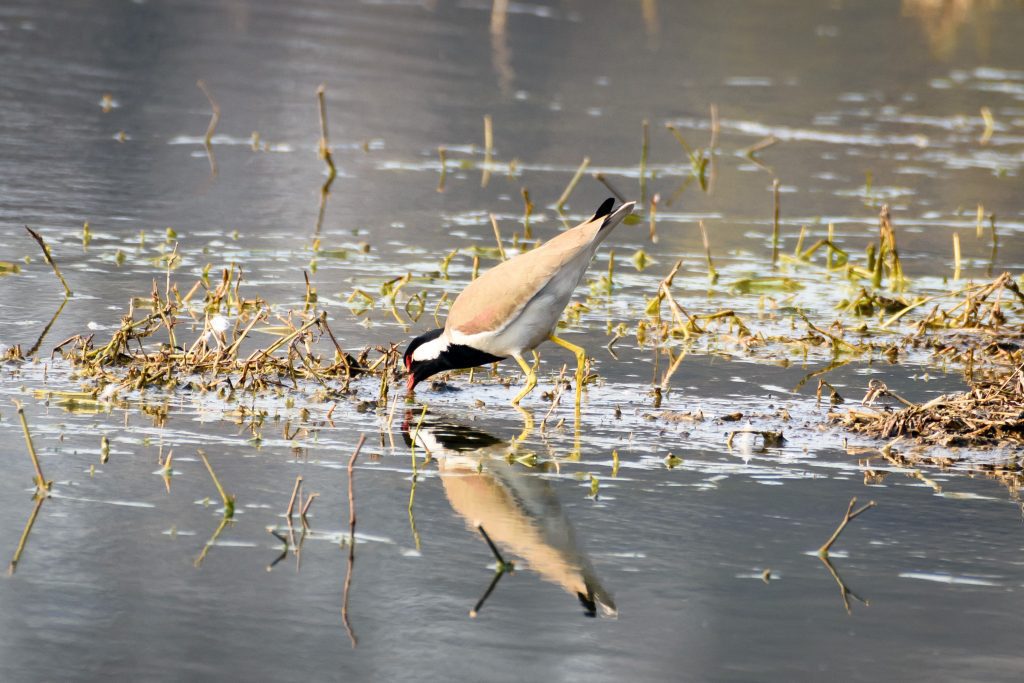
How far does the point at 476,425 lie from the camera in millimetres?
7488

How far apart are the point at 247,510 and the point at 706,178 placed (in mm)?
10090

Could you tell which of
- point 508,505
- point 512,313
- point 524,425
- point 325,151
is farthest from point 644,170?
point 508,505

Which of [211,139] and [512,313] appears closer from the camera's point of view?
[512,313]

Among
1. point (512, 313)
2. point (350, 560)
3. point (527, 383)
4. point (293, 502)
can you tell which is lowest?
point (350, 560)

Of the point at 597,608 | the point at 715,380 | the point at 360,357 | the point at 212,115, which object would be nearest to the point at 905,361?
the point at 715,380

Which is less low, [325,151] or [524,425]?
[325,151]

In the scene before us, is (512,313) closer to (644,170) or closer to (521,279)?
(521,279)

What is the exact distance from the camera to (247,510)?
5.93 m

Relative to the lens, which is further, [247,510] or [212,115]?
[212,115]

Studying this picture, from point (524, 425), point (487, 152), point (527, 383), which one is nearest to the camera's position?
point (524, 425)

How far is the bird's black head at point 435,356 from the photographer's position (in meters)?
7.84

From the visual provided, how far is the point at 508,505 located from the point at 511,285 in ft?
6.22

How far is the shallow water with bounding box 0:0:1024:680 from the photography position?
16.2 ft

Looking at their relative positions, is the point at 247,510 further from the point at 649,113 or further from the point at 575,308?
the point at 649,113
